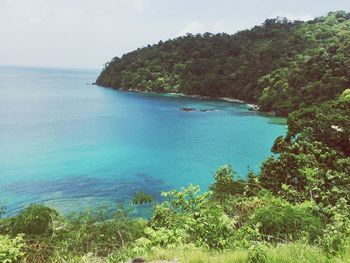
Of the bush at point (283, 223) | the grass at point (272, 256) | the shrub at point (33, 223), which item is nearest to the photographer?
the grass at point (272, 256)

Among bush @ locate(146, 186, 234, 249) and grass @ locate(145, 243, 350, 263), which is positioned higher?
grass @ locate(145, 243, 350, 263)

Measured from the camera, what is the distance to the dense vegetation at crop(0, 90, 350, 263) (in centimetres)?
718

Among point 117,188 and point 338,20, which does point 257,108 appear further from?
point 338,20

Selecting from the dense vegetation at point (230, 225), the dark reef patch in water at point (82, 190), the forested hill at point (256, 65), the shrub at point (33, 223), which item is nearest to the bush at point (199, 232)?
the dense vegetation at point (230, 225)

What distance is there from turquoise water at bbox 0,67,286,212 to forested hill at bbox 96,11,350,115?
10.8 metres

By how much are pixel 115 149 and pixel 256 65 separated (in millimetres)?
71813

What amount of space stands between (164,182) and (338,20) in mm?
137889

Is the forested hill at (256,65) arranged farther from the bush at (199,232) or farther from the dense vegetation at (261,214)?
the bush at (199,232)

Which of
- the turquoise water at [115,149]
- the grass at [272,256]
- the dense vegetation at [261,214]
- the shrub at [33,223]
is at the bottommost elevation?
the turquoise water at [115,149]

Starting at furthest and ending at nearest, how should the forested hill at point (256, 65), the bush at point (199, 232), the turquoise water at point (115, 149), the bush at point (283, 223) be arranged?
1. the forested hill at point (256, 65)
2. the turquoise water at point (115, 149)
3. the bush at point (283, 223)
4. the bush at point (199, 232)

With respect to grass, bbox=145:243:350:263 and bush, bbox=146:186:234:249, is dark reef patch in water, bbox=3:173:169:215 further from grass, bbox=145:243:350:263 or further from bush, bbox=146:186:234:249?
grass, bbox=145:243:350:263

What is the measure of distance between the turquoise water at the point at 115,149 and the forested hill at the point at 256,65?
426 inches

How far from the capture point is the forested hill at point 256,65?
73.6 meters

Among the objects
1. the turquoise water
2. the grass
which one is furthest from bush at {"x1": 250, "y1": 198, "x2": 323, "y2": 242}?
the turquoise water
